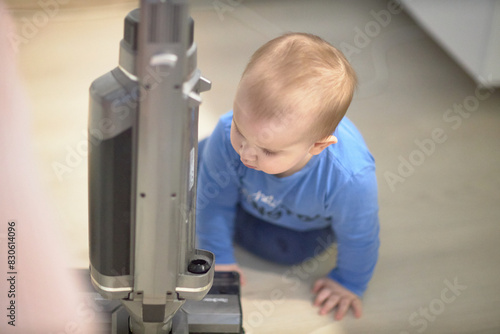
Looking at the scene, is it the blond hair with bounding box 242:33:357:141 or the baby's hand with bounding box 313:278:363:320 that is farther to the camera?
the baby's hand with bounding box 313:278:363:320

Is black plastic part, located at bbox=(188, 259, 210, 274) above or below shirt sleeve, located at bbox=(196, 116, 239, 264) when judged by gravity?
above

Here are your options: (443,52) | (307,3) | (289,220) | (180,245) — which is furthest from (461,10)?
(180,245)

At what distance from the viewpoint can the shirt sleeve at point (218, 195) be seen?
103cm

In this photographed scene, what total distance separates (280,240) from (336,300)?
0.48ft

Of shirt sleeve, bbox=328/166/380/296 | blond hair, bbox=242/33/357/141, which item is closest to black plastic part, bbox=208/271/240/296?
shirt sleeve, bbox=328/166/380/296

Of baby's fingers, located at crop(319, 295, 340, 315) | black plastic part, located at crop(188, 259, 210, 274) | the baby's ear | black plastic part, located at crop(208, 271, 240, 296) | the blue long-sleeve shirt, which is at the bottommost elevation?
baby's fingers, located at crop(319, 295, 340, 315)

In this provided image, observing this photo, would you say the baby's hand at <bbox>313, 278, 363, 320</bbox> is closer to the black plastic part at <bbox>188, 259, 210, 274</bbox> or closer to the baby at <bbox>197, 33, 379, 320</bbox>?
the baby at <bbox>197, 33, 379, 320</bbox>

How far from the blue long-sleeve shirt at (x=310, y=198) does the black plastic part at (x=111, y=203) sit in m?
0.37

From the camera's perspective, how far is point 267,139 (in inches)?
31.8

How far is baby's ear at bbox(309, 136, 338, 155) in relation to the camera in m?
0.88

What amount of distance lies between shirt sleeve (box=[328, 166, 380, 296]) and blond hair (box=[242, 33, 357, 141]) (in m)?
0.20

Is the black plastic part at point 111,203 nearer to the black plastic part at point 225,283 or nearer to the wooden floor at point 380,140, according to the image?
the black plastic part at point 225,283

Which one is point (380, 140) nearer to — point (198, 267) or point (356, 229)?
point (356, 229)

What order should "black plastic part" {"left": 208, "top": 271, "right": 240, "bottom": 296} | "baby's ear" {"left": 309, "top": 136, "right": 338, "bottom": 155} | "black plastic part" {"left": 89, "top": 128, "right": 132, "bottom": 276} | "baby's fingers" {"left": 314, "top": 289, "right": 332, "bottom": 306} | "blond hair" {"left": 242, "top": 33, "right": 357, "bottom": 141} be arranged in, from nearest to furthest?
1. "black plastic part" {"left": 89, "top": 128, "right": 132, "bottom": 276}
2. "blond hair" {"left": 242, "top": 33, "right": 357, "bottom": 141}
3. "baby's ear" {"left": 309, "top": 136, "right": 338, "bottom": 155}
4. "black plastic part" {"left": 208, "top": 271, "right": 240, "bottom": 296}
5. "baby's fingers" {"left": 314, "top": 289, "right": 332, "bottom": 306}
